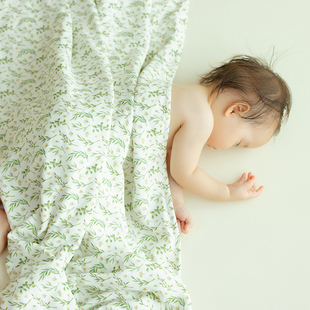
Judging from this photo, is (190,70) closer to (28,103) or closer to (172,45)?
(172,45)

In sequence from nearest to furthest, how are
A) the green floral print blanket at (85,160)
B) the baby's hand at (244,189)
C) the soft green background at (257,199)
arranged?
the green floral print blanket at (85,160) → the soft green background at (257,199) → the baby's hand at (244,189)

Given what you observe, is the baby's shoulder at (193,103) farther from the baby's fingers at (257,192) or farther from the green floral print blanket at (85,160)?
the baby's fingers at (257,192)

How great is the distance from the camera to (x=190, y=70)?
5.39 ft

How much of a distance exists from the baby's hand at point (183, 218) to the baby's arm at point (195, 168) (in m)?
0.07

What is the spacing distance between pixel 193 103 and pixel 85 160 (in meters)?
0.40

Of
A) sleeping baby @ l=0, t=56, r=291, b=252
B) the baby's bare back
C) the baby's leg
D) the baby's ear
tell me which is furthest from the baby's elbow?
the baby's leg

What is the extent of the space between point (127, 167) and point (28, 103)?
407mm

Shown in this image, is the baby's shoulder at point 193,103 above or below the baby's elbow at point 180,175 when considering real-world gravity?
above

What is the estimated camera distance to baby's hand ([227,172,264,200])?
4.62 ft

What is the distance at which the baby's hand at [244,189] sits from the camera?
4.62 feet

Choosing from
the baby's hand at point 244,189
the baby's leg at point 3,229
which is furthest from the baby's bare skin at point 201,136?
the baby's leg at point 3,229

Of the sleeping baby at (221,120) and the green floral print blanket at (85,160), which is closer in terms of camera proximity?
the green floral print blanket at (85,160)

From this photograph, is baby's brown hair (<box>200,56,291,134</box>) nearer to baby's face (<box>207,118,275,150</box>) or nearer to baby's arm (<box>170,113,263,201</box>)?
baby's face (<box>207,118,275,150</box>)

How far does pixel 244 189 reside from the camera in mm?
1410
